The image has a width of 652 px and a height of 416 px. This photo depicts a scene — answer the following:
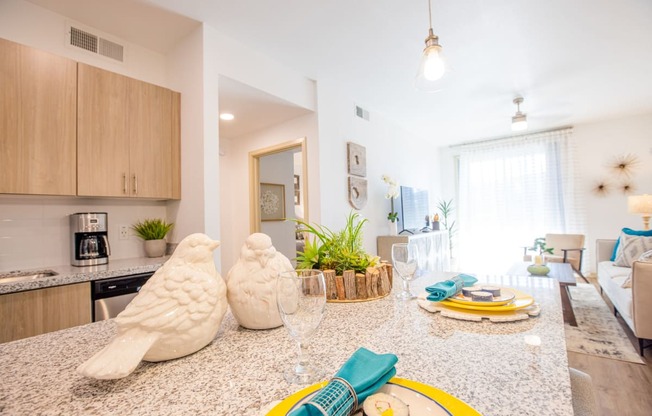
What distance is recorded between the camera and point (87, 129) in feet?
6.10

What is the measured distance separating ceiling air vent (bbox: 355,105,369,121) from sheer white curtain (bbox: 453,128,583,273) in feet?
10.0

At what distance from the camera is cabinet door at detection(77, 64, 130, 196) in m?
1.84

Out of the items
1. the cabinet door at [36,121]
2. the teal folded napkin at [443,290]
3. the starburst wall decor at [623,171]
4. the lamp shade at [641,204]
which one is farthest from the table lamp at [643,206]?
the cabinet door at [36,121]

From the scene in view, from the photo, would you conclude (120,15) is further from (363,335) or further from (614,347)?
(614,347)

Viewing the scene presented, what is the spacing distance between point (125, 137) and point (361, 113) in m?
2.53

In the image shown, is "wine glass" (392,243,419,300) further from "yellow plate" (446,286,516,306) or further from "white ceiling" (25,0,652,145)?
"white ceiling" (25,0,652,145)

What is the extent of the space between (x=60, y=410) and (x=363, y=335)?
1.77ft

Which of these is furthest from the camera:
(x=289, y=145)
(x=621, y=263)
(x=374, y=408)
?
(x=621, y=263)

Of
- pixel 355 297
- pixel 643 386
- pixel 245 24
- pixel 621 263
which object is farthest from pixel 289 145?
pixel 621 263

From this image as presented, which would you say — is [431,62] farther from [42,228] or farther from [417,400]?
[42,228]

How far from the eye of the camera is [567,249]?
4.18m

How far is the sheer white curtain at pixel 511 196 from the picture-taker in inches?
195

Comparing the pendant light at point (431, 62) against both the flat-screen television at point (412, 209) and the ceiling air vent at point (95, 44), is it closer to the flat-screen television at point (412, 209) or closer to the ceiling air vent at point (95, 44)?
the ceiling air vent at point (95, 44)

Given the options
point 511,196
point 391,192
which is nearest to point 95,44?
point 391,192
